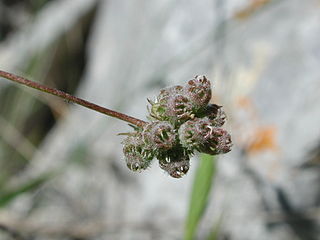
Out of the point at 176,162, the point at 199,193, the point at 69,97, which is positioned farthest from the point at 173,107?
the point at 199,193

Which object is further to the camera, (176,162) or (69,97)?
(176,162)

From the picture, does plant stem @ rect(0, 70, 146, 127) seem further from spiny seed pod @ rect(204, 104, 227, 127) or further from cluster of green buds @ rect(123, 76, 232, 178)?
spiny seed pod @ rect(204, 104, 227, 127)

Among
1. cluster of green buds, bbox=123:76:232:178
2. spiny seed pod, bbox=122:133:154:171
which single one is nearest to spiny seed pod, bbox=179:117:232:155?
cluster of green buds, bbox=123:76:232:178

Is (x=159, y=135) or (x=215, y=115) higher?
(x=215, y=115)

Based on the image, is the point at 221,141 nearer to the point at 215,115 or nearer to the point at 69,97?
the point at 215,115

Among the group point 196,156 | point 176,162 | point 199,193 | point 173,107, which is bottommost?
point 176,162

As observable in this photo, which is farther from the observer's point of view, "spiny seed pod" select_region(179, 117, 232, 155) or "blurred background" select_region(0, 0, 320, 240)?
"blurred background" select_region(0, 0, 320, 240)

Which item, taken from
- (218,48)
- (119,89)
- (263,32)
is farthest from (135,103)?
(263,32)
